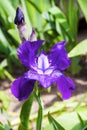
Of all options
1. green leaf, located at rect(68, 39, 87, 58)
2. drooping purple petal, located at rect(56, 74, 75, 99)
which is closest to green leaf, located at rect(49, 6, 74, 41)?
green leaf, located at rect(68, 39, 87, 58)

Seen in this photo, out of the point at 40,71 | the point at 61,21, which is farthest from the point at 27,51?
the point at 61,21

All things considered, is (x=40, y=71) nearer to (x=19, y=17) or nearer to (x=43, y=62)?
(x=43, y=62)

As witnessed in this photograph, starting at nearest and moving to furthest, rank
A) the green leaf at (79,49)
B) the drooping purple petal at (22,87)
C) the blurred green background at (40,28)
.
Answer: the drooping purple petal at (22,87), the green leaf at (79,49), the blurred green background at (40,28)

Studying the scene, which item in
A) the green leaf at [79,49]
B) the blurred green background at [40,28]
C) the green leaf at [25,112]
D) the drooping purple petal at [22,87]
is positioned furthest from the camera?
the blurred green background at [40,28]

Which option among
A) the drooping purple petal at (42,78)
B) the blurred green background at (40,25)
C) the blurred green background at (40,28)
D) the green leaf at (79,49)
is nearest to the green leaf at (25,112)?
the drooping purple petal at (42,78)

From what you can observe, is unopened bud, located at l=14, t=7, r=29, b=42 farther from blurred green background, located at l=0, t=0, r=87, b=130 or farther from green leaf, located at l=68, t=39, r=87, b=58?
blurred green background, located at l=0, t=0, r=87, b=130

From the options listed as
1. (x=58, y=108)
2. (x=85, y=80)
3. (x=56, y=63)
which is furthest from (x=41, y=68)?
(x=85, y=80)

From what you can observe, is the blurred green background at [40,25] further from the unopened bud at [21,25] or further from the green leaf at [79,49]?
the unopened bud at [21,25]

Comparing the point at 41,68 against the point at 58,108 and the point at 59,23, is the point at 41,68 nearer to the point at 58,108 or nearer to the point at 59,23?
the point at 58,108
